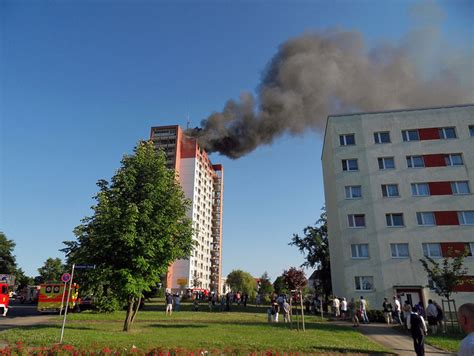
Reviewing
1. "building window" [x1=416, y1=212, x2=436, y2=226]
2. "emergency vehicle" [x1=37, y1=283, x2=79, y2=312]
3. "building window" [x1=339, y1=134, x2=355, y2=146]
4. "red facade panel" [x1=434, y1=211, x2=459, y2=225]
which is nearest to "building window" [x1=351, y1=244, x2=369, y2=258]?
"building window" [x1=416, y1=212, x2=436, y2=226]

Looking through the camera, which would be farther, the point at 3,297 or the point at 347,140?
the point at 347,140

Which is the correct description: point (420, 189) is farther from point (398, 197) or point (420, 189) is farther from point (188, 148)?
point (188, 148)

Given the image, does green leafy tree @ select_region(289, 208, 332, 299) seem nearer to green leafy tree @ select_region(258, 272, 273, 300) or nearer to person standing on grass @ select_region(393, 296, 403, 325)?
person standing on grass @ select_region(393, 296, 403, 325)

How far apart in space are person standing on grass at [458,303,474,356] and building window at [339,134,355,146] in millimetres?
36964

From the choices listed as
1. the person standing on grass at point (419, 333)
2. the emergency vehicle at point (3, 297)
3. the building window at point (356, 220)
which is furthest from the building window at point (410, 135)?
the emergency vehicle at point (3, 297)

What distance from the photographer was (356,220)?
3559cm

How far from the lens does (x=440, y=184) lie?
115 feet

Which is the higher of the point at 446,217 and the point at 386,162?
the point at 386,162

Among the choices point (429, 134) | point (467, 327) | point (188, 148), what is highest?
point (188, 148)

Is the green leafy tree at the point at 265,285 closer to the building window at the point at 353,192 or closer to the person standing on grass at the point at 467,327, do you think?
the building window at the point at 353,192

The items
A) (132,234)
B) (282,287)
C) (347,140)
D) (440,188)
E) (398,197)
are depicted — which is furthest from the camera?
(282,287)

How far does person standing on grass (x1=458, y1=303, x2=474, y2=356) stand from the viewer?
12.1ft

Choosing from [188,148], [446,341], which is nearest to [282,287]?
[446,341]

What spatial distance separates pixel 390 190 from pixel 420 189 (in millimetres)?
3069
